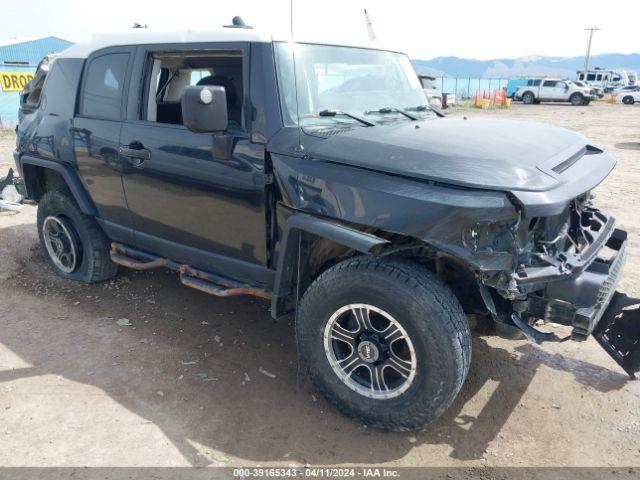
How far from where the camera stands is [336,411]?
320 centimetres

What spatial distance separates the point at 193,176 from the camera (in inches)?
140

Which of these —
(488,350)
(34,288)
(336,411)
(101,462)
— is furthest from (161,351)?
(488,350)

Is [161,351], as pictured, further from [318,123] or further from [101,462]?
[318,123]

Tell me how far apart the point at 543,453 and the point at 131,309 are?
331 centimetres

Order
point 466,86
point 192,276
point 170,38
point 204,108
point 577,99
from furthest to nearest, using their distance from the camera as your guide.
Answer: point 466,86
point 577,99
point 192,276
point 170,38
point 204,108

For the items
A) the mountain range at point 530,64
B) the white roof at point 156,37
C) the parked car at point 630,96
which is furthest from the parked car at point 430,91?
the mountain range at point 530,64

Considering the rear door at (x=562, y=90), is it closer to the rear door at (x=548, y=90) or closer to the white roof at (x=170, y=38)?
the rear door at (x=548, y=90)

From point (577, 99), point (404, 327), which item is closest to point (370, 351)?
point (404, 327)

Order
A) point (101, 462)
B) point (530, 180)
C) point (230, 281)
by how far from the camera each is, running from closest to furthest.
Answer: point (530, 180)
point (101, 462)
point (230, 281)

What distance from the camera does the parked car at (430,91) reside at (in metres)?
4.49

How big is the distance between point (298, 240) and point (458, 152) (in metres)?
1.01

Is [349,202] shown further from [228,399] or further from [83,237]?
[83,237]

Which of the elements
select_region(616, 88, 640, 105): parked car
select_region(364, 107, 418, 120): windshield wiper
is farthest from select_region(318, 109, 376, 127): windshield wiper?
select_region(616, 88, 640, 105): parked car

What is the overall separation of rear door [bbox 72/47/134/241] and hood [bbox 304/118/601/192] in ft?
5.79
